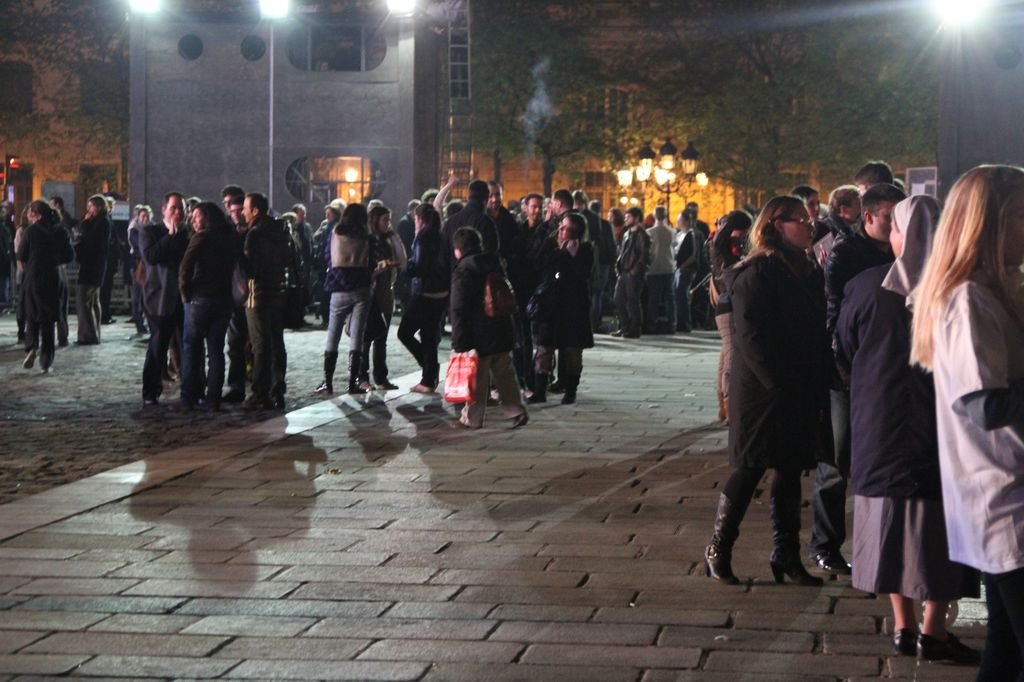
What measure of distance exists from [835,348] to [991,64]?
2771 cm

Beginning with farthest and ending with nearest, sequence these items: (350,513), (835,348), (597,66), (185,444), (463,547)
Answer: (597,66)
(185,444)
(350,513)
(463,547)
(835,348)

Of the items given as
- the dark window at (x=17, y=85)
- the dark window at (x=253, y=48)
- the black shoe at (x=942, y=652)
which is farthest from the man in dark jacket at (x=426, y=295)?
the dark window at (x=17, y=85)

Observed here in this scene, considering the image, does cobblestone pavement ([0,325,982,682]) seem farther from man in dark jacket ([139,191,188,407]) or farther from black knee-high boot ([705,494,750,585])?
man in dark jacket ([139,191,188,407])

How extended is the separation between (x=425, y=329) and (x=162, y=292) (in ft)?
7.44

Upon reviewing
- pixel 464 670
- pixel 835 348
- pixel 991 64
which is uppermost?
pixel 991 64

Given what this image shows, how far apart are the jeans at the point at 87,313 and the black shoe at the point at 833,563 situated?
1479cm

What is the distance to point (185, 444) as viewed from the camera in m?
12.0

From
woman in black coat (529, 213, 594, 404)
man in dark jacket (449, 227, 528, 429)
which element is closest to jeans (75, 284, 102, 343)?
woman in black coat (529, 213, 594, 404)

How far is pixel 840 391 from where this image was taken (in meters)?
7.84

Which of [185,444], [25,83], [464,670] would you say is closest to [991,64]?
[185,444]

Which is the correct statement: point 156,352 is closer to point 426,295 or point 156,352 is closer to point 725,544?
point 426,295

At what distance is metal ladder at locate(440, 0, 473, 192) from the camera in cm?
3378

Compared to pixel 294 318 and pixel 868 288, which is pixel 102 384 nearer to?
pixel 294 318

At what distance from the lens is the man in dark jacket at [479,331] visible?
12.5m
